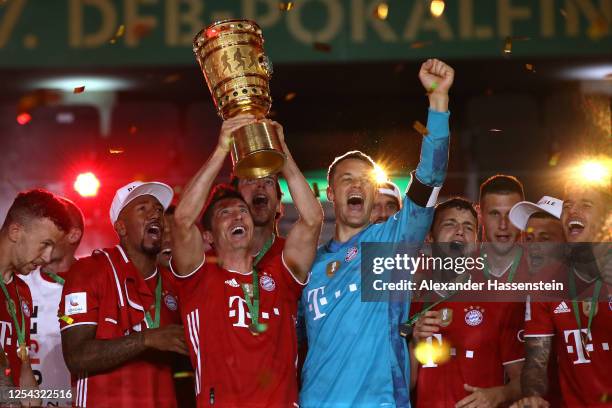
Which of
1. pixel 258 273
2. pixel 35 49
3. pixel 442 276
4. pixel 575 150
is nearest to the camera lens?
pixel 258 273

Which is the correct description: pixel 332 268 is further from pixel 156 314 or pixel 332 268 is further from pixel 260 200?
pixel 156 314

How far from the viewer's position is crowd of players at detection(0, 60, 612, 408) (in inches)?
152

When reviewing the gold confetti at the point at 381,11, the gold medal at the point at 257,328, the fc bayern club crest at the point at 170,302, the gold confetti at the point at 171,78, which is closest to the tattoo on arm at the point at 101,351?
the fc bayern club crest at the point at 170,302

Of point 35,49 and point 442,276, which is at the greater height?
point 35,49

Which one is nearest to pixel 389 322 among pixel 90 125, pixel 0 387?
pixel 0 387

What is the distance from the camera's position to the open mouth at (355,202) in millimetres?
4133

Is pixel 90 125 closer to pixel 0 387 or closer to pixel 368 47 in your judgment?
pixel 368 47

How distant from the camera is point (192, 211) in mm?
3846

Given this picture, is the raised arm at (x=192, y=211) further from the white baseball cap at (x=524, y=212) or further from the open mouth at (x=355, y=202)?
the white baseball cap at (x=524, y=212)

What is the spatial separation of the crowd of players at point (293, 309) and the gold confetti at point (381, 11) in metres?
1.95

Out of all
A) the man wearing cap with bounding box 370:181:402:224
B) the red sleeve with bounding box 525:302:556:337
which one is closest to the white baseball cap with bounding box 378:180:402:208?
the man wearing cap with bounding box 370:181:402:224

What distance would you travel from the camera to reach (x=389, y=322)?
3.93 meters

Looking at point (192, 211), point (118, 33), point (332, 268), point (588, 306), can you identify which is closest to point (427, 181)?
point (332, 268)

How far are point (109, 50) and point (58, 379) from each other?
2.47 meters
